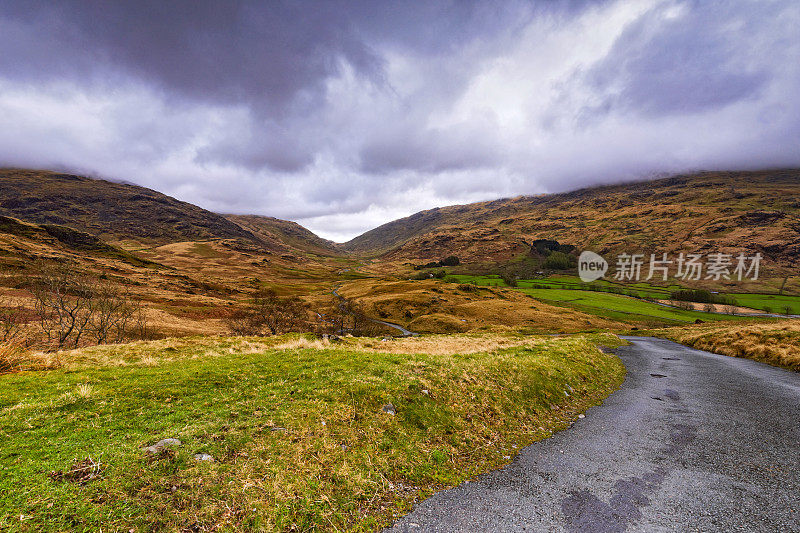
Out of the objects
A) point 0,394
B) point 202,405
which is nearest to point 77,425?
→ point 202,405

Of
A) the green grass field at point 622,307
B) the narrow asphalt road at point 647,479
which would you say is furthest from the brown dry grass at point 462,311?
the narrow asphalt road at point 647,479

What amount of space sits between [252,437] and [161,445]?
1832mm

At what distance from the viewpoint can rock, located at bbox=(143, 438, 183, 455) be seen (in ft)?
20.4

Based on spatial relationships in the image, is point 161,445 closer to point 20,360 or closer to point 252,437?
point 252,437

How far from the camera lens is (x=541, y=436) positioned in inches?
400

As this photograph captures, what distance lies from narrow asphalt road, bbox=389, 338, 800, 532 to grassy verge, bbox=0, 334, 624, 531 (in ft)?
2.53

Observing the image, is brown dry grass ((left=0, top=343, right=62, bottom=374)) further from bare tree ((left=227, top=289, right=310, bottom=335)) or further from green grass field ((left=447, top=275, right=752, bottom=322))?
green grass field ((left=447, top=275, right=752, bottom=322))

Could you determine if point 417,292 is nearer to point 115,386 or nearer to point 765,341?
point 765,341

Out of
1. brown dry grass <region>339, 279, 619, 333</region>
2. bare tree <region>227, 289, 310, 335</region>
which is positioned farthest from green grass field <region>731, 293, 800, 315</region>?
bare tree <region>227, 289, 310, 335</region>

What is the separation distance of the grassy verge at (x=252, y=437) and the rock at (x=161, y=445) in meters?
0.17

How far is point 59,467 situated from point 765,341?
1859 inches

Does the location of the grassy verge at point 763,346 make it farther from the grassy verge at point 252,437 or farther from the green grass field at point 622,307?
the green grass field at point 622,307

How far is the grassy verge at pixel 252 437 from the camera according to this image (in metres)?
5.10

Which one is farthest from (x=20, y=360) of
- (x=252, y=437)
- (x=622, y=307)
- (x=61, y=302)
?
(x=622, y=307)
